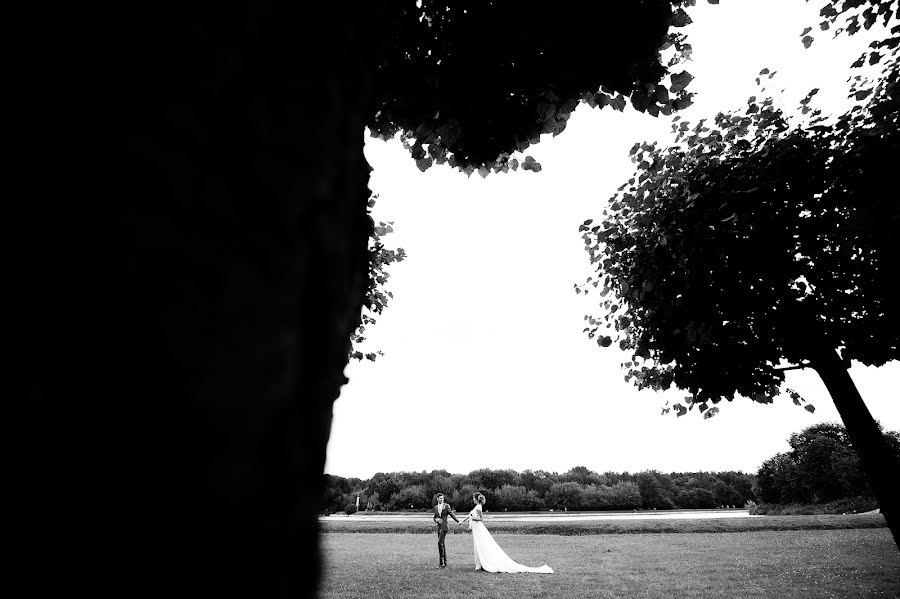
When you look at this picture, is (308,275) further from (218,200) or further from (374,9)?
(374,9)

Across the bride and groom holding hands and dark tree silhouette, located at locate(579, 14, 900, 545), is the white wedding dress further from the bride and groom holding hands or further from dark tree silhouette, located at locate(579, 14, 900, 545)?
dark tree silhouette, located at locate(579, 14, 900, 545)

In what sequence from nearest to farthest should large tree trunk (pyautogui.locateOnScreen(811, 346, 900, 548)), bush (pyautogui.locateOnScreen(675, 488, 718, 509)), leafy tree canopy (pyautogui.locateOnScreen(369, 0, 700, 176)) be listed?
leafy tree canopy (pyautogui.locateOnScreen(369, 0, 700, 176))
large tree trunk (pyautogui.locateOnScreen(811, 346, 900, 548))
bush (pyautogui.locateOnScreen(675, 488, 718, 509))

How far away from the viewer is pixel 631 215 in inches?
380

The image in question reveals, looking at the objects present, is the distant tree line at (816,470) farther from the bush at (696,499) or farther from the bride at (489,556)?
the bride at (489,556)

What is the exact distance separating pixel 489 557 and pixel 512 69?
12.6m

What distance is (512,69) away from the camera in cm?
480

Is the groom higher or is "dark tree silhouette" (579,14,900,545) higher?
"dark tree silhouette" (579,14,900,545)

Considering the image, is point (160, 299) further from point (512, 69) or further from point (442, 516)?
point (442, 516)

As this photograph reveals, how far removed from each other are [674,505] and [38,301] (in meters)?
47.6

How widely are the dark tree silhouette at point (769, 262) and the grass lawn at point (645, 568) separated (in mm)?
4529

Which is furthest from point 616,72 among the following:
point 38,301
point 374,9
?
point 38,301

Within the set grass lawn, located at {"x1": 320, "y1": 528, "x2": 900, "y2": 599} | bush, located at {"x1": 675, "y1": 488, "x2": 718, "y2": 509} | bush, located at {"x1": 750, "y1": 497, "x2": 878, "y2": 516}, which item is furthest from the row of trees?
grass lawn, located at {"x1": 320, "y1": 528, "x2": 900, "y2": 599}

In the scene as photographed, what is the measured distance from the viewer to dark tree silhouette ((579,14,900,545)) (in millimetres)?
7395

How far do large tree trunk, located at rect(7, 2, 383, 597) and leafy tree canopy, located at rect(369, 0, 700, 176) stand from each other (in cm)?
375
